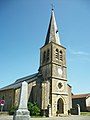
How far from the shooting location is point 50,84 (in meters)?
28.1

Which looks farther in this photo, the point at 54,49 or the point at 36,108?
the point at 54,49

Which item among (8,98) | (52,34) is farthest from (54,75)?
Result: (8,98)

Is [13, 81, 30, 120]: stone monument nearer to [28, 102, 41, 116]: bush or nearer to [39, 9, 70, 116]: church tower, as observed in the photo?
[28, 102, 41, 116]: bush

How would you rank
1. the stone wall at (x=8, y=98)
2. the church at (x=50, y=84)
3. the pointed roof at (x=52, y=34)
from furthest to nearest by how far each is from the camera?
the pointed roof at (x=52, y=34) → the stone wall at (x=8, y=98) → the church at (x=50, y=84)

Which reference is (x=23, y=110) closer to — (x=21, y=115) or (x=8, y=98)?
(x=21, y=115)

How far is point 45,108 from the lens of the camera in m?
26.1

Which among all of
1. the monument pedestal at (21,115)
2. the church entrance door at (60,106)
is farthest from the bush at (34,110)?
the monument pedestal at (21,115)

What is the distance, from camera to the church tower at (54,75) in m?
27.0

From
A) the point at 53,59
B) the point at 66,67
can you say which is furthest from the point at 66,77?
the point at 53,59

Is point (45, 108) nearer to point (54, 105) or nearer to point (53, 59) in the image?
point (54, 105)

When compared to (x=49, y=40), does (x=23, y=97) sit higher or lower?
lower

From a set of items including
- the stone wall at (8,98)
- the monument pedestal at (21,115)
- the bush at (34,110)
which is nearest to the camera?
the monument pedestal at (21,115)

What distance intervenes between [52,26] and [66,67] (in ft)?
31.9

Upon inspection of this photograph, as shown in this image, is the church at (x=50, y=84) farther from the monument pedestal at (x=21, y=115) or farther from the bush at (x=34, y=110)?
the monument pedestal at (x=21, y=115)
